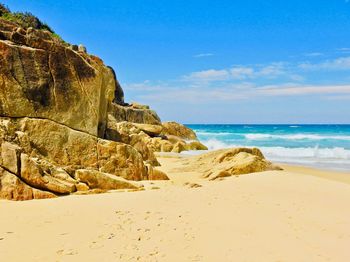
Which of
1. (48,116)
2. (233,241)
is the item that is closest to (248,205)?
(233,241)

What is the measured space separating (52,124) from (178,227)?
477cm

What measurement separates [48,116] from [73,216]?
12.1 feet

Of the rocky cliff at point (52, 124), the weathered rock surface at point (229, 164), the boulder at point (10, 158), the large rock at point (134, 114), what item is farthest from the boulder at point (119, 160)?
the large rock at point (134, 114)

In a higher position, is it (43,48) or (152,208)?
(43,48)

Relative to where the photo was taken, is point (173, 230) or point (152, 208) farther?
A: point (152, 208)

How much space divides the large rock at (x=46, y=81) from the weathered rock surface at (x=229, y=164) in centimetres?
428

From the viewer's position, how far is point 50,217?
19.5 ft

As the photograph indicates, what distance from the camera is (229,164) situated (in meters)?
12.5

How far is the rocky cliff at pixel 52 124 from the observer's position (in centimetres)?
756

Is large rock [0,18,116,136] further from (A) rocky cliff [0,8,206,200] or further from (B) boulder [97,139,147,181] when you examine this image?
(B) boulder [97,139,147,181]

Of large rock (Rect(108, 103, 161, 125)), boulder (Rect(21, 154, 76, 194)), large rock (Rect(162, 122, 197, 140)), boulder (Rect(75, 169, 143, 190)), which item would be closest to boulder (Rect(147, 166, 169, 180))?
boulder (Rect(75, 169, 143, 190))

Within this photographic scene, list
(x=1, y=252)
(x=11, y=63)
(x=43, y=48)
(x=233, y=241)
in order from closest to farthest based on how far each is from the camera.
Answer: (x=1, y=252), (x=233, y=241), (x=11, y=63), (x=43, y=48)

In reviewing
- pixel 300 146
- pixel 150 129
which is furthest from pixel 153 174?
pixel 300 146

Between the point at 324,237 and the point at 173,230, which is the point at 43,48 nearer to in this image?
the point at 173,230
